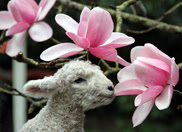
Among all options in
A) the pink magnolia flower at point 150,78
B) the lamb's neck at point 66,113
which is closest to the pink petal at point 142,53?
the pink magnolia flower at point 150,78

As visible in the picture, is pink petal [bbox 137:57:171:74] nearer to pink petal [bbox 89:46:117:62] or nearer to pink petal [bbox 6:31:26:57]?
pink petal [bbox 89:46:117:62]

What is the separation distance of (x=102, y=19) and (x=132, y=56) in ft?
0.20

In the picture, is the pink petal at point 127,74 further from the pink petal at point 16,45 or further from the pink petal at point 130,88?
the pink petal at point 16,45

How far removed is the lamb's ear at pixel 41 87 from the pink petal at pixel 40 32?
0.18ft

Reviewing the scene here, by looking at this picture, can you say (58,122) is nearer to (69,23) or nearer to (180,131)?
(69,23)

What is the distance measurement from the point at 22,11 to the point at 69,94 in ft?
0.41

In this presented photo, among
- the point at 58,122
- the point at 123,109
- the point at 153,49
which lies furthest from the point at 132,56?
the point at 123,109

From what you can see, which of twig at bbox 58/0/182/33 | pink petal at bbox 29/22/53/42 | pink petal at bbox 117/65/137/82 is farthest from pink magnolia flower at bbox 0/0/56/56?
twig at bbox 58/0/182/33

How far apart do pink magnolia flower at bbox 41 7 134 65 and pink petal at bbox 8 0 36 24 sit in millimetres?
70

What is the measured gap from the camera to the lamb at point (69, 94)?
13.2 inches

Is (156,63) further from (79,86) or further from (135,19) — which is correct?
(135,19)

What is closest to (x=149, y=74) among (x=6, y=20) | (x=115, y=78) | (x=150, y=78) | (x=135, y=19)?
(x=150, y=78)

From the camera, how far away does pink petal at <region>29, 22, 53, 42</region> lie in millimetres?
367

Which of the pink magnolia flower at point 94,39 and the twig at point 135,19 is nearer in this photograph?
the pink magnolia flower at point 94,39
